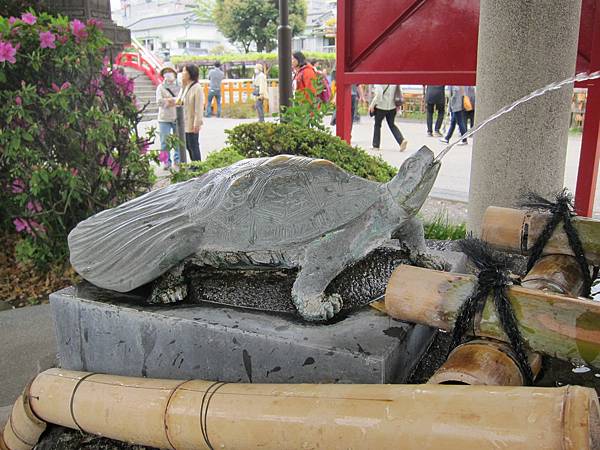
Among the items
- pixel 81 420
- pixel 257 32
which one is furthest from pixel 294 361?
pixel 257 32

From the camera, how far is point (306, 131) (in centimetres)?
446

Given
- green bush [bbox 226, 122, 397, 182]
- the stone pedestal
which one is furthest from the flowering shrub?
the stone pedestal

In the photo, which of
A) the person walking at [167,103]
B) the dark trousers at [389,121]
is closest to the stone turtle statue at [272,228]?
the person walking at [167,103]

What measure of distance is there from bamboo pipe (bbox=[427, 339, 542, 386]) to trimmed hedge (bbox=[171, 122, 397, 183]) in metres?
2.93

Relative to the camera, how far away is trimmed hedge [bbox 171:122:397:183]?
171 inches

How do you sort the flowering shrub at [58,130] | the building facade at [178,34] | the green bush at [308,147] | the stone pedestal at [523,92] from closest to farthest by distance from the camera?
the stone pedestal at [523,92], the flowering shrub at [58,130], the green bush at [308,147], the building facade at [178,34]

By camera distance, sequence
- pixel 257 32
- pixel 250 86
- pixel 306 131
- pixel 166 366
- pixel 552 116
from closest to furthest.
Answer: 1. pixel 166 366
2. pixel 552 116
3. pixel 306 131
4. pixel 250 86
5. pixel 257 32

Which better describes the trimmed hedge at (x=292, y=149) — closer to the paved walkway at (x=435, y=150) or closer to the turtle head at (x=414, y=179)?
the paved walkway at (x=435, y=150)

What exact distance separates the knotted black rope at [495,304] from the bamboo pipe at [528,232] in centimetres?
51

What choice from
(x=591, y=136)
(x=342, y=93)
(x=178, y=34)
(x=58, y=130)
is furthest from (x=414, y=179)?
(x=178, y=34)

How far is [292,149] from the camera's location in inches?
174

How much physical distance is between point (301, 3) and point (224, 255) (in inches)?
1294

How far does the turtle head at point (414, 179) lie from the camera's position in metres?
1.66

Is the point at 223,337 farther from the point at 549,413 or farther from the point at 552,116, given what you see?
the point at 552,116
